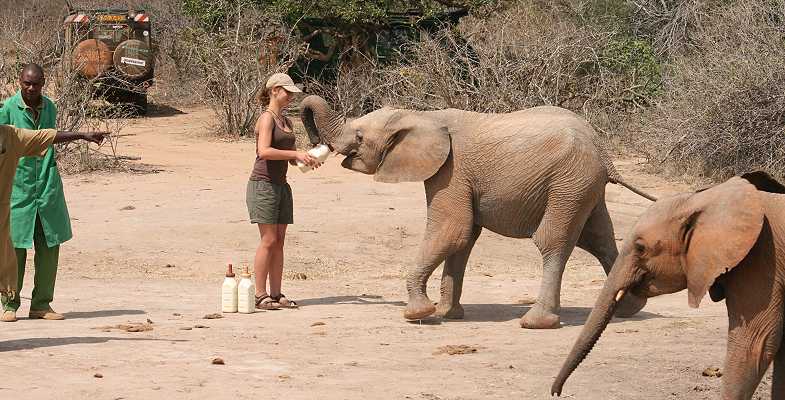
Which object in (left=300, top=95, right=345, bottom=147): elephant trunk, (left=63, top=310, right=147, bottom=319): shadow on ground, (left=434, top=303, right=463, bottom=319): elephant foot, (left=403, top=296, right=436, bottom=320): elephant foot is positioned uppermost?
(left=300, top=95, right=345, bottom=147): elephant trunk

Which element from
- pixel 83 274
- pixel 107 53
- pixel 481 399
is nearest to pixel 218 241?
pixel 83 274

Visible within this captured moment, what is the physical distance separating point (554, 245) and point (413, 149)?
1.20m

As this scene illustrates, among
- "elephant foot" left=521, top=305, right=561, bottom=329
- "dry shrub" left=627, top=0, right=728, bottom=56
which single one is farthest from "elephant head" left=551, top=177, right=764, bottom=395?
"dry shrub" left=627, top=0, right=728, bottom=56

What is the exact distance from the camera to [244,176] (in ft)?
57.3

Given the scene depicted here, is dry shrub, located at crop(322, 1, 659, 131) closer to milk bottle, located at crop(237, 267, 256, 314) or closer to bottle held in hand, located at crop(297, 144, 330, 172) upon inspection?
bottle held in hand, located at crop(297, 144, 330, 172)

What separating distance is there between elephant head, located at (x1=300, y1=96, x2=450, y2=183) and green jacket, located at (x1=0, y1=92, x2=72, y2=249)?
6.32ft

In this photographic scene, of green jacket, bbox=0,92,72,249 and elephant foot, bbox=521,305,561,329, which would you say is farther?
elephant foot, bbox=521,305,561,329

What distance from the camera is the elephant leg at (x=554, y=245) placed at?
30.9 ft

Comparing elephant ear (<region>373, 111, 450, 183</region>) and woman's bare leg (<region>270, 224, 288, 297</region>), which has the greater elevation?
elephant ear (<region>373, 111, 450, 183</region>)

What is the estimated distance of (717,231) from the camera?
589cm

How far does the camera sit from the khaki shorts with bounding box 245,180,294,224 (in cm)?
992

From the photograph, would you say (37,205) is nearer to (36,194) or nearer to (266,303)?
(36,194)

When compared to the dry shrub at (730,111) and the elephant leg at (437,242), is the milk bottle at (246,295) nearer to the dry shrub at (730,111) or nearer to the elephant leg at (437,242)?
Result: the elephant leg at (437,242)

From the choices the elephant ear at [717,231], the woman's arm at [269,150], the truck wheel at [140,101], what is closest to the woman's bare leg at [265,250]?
the woman's arm at [269,150]
